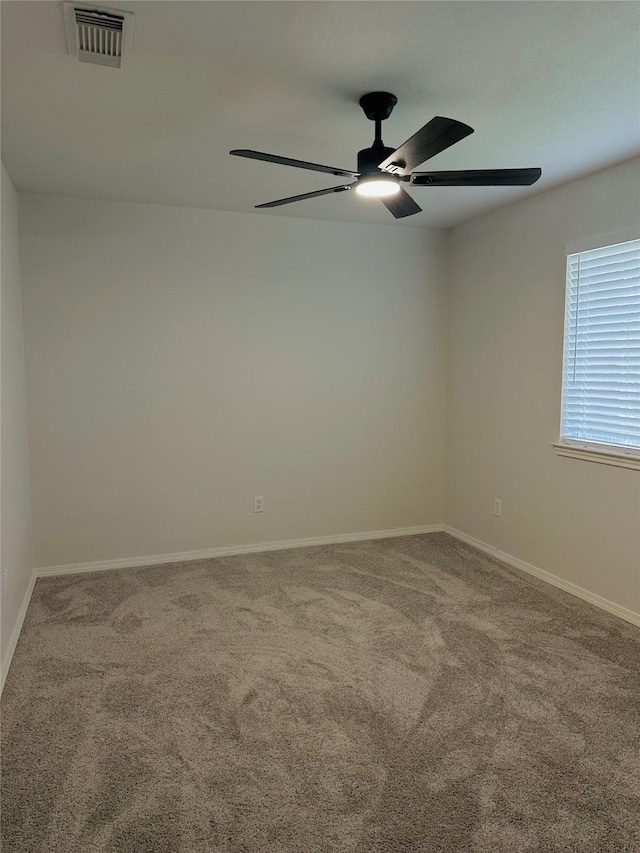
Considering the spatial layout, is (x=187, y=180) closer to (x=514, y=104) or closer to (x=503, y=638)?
(x=514, y=104)

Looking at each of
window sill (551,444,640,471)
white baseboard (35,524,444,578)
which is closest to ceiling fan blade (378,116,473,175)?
window sill (551,444,640,471)

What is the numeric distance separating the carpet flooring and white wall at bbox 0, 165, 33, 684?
0.20 meters

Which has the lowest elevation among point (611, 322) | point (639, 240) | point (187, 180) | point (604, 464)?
point (604, 464)

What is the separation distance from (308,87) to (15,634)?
2.96 metres

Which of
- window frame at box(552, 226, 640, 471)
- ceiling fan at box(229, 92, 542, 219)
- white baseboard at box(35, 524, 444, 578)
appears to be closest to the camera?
ceiling fan at box(229, 92, 542, 219)

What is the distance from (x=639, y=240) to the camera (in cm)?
308

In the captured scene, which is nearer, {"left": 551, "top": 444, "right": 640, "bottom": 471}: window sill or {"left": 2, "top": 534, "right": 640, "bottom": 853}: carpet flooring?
{"left": 2, "top": 534, "right": 640, "bottom": 853}: carpet flooring

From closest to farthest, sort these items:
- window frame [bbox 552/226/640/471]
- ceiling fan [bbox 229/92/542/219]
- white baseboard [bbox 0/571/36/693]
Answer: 1. ceiling fan [bbox 229/92/542/219]
2. white baseboard [bbox 0/571/36/693]
3. window frame [bbox 552/226/640/471]

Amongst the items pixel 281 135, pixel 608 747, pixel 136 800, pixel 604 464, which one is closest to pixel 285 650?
pixel 136 800

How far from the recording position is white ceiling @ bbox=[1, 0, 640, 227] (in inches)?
70.5

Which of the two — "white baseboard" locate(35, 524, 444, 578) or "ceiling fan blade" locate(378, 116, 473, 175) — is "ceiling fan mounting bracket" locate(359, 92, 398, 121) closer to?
"ceiling fan blade" locate(378, 116, 473, 175)

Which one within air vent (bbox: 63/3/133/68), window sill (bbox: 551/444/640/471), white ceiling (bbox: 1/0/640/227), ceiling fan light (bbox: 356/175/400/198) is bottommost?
window sill (bbox: 551/444/640/471)

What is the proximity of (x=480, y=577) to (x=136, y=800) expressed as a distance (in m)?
2.62

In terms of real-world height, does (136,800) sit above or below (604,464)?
below
